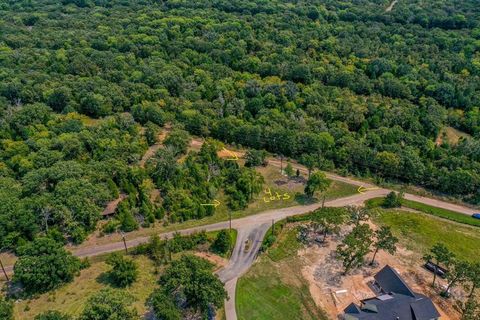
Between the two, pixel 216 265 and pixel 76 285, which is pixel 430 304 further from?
pixel 76 285

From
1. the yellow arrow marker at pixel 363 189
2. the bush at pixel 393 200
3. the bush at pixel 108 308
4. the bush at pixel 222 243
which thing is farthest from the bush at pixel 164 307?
the bush at pixel 393 200

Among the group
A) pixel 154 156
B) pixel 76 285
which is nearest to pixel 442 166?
pixel 154 156

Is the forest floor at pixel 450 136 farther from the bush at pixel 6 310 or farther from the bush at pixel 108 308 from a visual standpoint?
the bush at pixel 6 310

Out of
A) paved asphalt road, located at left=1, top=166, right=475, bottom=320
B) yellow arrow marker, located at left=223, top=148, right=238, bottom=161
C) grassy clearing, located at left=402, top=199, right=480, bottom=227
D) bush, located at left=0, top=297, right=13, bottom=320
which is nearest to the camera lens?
bush, located at left=0, top=297, right=13, bottom=320

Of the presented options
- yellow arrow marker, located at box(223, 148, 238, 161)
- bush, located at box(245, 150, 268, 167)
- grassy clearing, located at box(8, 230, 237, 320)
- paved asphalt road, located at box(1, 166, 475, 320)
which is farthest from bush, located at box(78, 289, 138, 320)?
yellow arrow marker, located at box(223, 148, 238, 161)

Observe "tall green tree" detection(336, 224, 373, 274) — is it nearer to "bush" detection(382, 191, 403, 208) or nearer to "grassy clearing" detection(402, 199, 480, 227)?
"bush" detection(382, 191, 403, 208)

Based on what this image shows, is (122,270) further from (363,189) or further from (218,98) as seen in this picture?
(218,98)
